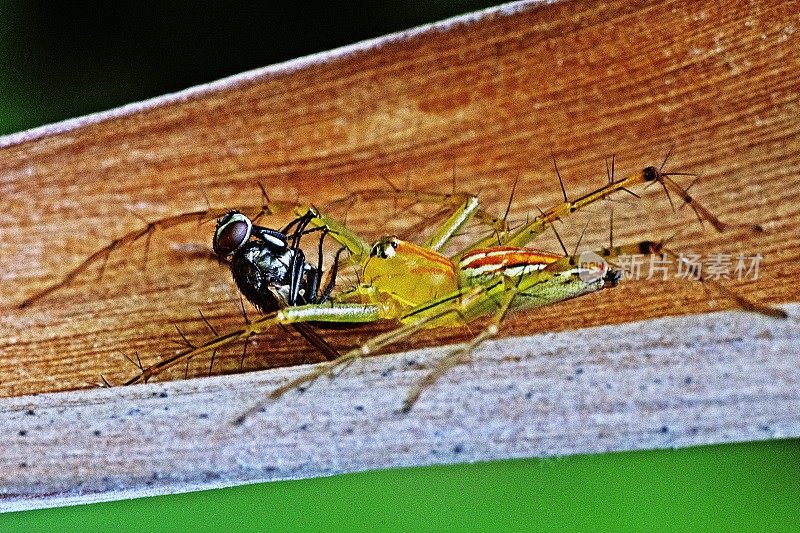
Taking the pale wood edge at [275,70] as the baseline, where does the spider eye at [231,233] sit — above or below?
below

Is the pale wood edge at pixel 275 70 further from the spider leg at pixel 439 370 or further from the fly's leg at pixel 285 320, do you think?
the spider leg at pixel 439 370

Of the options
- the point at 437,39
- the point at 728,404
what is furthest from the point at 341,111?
the point at 728,404

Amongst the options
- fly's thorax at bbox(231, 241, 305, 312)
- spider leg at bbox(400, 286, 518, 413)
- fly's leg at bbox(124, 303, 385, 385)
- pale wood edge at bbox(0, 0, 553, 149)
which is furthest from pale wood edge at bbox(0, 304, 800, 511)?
pale wood edge at bbox(0, 0, 553, 149)

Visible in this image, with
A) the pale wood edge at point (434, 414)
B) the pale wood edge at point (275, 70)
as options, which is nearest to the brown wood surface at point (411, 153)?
the pale wood edge at point (275, 70)

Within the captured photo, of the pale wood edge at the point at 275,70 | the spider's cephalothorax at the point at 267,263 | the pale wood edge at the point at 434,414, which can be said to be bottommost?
the pale wood edge at the point at 434,414

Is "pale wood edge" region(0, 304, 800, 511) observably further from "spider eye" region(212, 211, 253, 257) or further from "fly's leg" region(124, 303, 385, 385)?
"spider eye" region(212, 211, 253, 257)

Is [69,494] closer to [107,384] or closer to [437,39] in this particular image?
[107,384]

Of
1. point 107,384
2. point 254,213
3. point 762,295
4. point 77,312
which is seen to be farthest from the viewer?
point 254,213
